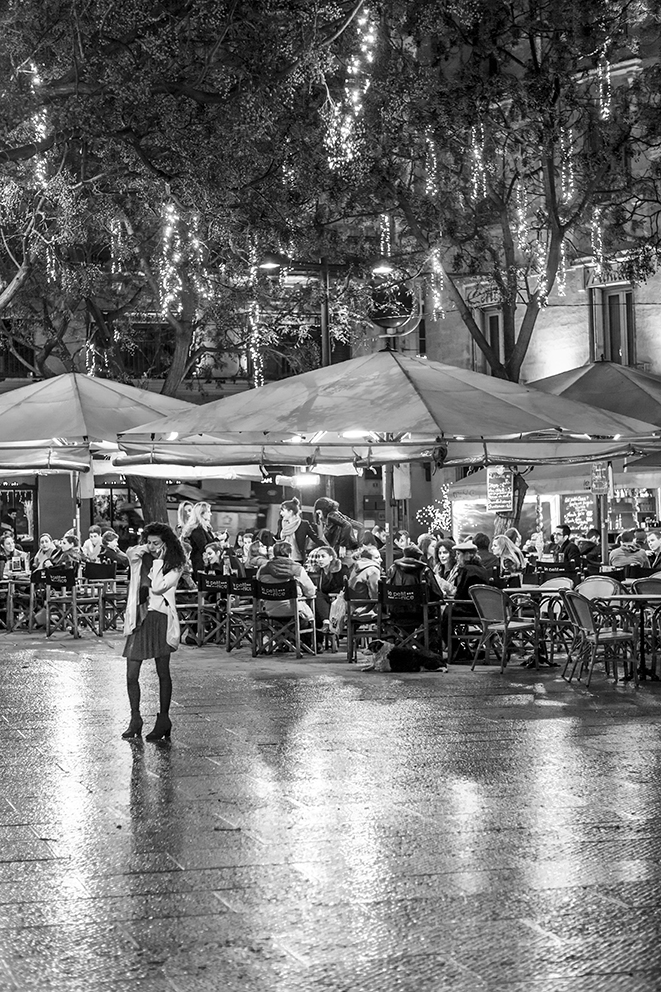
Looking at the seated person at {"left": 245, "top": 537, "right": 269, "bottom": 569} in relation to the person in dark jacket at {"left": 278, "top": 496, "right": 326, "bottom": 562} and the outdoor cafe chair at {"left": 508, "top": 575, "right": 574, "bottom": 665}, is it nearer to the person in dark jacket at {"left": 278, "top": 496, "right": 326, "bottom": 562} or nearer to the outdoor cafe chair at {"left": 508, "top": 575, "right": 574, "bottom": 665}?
the person in dark jacket at {"left": 278, "top": 496, "right": 326, "bottom": 562}

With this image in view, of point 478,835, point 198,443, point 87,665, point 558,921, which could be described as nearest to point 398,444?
point 198,443

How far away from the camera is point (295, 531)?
19250 millimetres

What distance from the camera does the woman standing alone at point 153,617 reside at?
1013 cm

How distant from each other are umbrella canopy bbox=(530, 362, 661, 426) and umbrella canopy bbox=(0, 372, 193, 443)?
577cm

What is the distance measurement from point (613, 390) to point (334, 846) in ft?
55.1

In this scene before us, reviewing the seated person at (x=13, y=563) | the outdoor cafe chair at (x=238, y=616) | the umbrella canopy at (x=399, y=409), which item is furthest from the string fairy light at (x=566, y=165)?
the seated person at (x=13, y=563)

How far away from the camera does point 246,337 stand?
32.3 metres

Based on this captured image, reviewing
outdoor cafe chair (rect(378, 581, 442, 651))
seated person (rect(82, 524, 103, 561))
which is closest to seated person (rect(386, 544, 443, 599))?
outdoor cafe chair (rect(378, 581, 442, 651))

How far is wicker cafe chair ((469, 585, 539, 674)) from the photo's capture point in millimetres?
14367

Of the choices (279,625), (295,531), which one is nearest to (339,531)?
(295,531)

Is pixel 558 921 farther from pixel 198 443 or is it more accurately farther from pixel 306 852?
pixel 198 443

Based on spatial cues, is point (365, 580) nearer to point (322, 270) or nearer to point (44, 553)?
point (44, 553)

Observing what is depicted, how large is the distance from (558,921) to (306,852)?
5.05 ft

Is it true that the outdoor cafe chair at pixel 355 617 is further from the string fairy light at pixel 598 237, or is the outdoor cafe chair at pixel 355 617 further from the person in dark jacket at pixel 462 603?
the string fairy light at pixel 598 237
